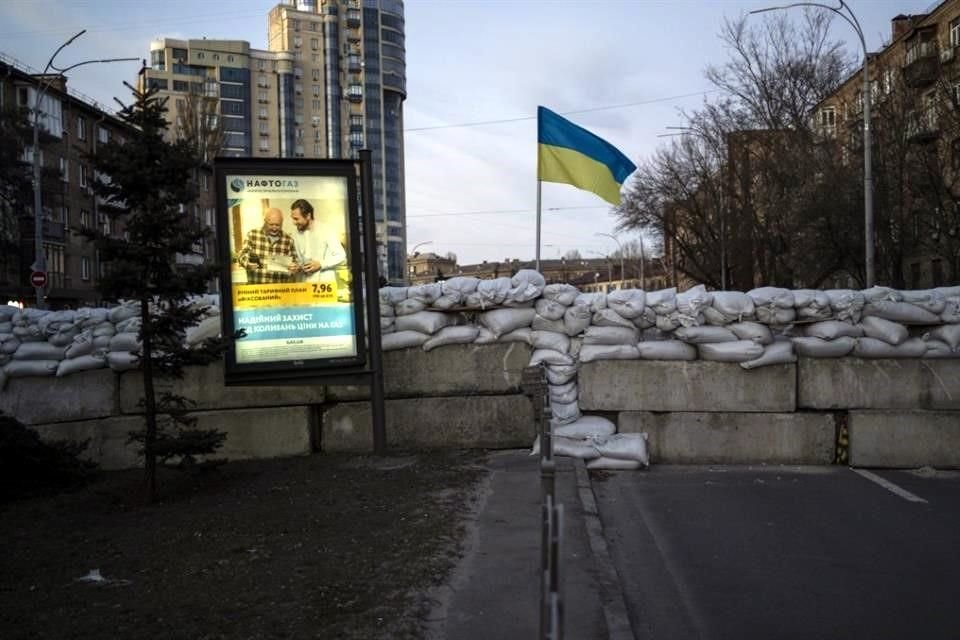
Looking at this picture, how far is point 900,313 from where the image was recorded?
31.1ft

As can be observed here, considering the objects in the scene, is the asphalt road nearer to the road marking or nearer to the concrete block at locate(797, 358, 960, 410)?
the road marking

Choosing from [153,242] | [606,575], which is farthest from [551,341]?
[606,575]

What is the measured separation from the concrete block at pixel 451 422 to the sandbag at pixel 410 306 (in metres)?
1.01

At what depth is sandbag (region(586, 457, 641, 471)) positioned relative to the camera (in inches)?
361

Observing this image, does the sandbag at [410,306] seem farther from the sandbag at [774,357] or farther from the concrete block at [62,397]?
the sandbag at [774,357]

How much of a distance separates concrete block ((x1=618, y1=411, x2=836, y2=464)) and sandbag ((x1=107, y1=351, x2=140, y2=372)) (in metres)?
5.24

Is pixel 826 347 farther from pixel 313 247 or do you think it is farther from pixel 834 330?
pixel 313 247

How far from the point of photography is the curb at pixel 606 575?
4.51 meters

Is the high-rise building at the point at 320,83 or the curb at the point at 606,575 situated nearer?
the curb at the point at 606,575

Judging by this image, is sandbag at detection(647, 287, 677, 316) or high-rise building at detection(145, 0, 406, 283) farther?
high-rise building at detection(145, 0, 406, 283)

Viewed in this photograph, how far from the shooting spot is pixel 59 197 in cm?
5256

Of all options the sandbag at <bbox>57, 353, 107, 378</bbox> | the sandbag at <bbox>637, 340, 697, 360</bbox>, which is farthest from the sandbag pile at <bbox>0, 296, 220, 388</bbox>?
the sandbag at <bbox>637, 340, 697, 360</bbox>

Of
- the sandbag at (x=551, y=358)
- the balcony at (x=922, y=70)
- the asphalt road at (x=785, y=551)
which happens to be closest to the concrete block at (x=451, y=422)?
the sandbag at (x=551, y=358)

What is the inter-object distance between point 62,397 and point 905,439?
905 centimetres
